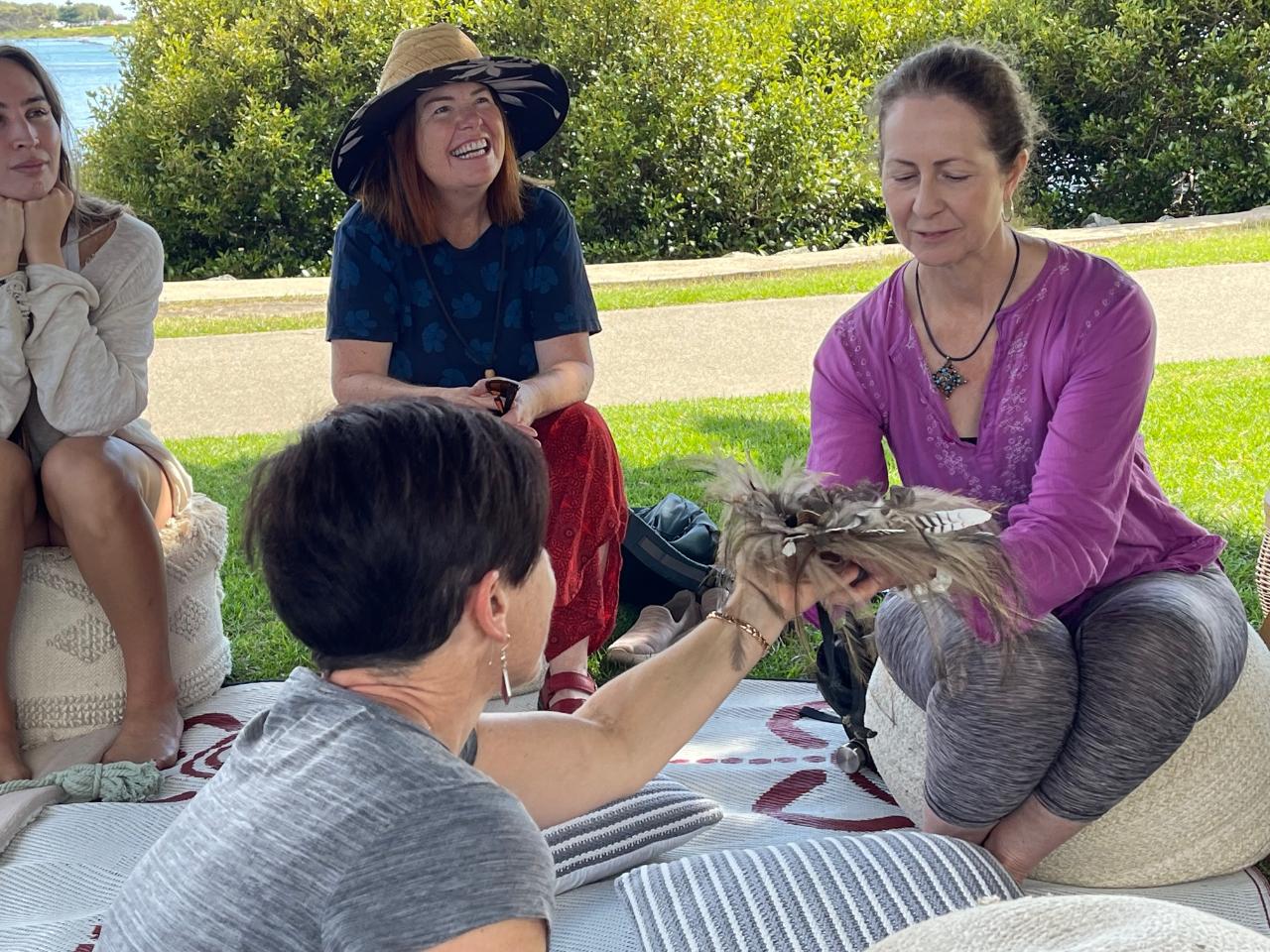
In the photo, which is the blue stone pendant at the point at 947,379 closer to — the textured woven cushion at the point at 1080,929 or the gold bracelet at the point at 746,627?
the gold bracelet at the point at 746,627

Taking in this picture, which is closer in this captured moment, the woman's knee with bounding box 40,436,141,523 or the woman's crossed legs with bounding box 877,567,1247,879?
the woman's crossed legs with bounding box 877,567,1247,879

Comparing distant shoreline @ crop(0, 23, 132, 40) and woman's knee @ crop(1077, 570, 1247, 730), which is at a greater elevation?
distant shoreline @ crop(0, 23, 132, 40)

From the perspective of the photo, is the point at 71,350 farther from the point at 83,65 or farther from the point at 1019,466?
the point at 83,65

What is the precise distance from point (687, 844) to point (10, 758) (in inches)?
65.6

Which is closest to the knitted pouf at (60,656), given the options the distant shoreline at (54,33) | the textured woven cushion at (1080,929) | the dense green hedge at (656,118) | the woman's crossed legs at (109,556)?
the woman's crossed legs at (109,556)

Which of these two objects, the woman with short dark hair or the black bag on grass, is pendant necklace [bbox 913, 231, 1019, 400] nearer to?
the woman with short dark hair

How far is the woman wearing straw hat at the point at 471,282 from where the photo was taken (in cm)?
377

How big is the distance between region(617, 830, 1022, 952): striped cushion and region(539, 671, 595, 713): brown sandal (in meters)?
1.07

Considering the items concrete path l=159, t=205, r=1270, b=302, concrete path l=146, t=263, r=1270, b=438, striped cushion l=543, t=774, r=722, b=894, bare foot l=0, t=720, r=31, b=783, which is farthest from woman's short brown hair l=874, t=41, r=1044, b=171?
concrete path l=159, t=205, r=1270, b=302

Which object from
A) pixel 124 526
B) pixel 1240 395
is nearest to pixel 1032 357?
pixel 124 526

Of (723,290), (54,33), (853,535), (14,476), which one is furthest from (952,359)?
(54,33)

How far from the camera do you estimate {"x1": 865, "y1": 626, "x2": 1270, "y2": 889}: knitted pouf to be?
2758 millimetres

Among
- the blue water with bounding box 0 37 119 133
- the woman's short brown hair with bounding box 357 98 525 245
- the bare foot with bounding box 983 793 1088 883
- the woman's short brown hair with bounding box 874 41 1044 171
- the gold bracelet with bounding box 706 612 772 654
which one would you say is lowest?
the bare foot with bounding box 983 793 1088 883

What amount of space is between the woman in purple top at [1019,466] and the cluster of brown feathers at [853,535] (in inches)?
8.4
